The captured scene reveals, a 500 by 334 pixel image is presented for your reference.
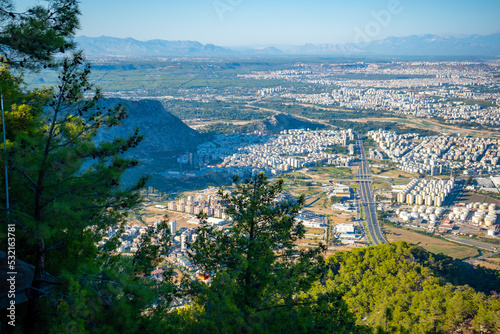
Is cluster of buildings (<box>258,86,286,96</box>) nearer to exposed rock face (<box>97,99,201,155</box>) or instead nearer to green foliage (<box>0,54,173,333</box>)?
exposed rock face (<box>97,99,201,155</box>)

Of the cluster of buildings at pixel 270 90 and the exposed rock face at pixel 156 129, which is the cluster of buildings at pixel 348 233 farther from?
the cluster of buildings at pixel 270 90

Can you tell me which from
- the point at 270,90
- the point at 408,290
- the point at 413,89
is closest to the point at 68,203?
the point at 408,290

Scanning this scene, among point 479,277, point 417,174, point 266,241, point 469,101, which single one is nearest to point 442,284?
point 479,277

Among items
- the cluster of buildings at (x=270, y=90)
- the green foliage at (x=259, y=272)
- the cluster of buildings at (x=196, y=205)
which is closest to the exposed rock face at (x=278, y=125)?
the cluster of buildings at (x=196, y=205)

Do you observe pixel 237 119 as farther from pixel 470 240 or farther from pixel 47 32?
pixel 47 32

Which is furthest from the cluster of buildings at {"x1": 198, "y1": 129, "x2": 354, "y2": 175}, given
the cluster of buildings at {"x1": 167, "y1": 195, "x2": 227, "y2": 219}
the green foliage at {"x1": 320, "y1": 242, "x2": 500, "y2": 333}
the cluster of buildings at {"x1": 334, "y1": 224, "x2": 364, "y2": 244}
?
the green foliage at {"x1": 320, "y1": 242, "x2": 500, "y2": 333}

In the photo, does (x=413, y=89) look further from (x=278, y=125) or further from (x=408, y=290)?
(x=408, y=290)
